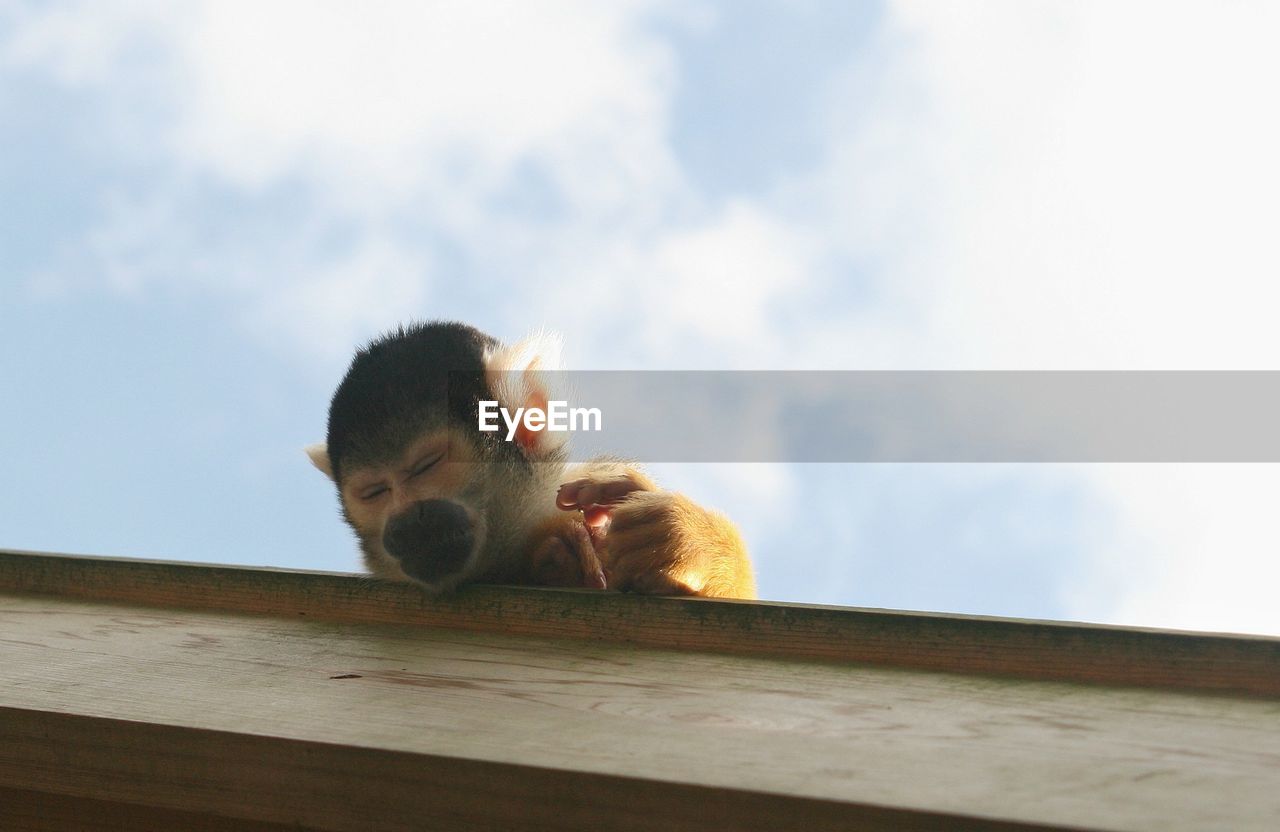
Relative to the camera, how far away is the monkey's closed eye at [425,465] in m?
2.65

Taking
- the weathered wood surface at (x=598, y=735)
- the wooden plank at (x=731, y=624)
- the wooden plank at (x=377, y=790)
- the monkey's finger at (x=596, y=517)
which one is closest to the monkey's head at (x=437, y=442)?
the monkey's finger at (x=596, y=517)

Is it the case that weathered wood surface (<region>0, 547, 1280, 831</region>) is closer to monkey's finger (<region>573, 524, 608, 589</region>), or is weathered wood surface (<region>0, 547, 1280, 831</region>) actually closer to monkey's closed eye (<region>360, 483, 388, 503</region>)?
monkey's finger (<region>573, 524, 608, 589</region>)

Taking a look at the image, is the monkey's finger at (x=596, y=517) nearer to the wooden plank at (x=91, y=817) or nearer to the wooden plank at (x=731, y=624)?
the wooden plank at (x=731, y=624)

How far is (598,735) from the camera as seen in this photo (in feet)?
3.45

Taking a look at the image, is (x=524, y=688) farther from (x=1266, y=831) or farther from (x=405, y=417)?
(x=405, y=417)

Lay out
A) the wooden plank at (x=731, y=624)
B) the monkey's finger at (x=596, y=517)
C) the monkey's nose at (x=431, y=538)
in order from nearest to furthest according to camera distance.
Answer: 1. the wooden plank at (x=731, y=624)
2. the monkey's nose at (x=431, y=538)
3. the monkey's finger at (x=596, y=517)

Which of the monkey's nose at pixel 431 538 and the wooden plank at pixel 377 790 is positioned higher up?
the monkey's nose at pixel 431 538

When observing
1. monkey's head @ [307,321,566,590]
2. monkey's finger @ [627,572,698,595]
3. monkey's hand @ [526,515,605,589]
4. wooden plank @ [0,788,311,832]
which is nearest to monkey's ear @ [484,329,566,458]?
monkey's head @ [307,321,566,590]

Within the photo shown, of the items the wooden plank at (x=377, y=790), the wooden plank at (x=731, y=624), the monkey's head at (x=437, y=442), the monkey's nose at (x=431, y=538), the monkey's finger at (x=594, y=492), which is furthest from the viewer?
the monkey's head at (x=437, y=442)

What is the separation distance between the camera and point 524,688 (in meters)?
1.27

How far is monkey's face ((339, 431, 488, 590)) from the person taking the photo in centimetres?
213

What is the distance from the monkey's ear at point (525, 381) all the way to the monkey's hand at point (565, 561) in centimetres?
34

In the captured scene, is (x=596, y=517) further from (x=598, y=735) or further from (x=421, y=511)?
(x=598, y=735)
